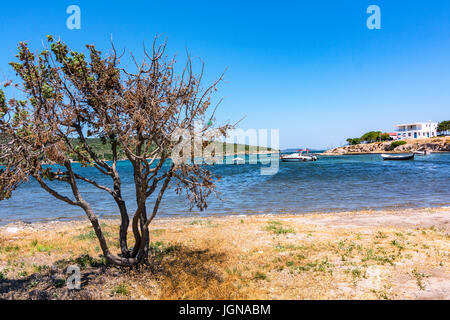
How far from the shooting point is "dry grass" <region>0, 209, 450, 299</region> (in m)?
6.79

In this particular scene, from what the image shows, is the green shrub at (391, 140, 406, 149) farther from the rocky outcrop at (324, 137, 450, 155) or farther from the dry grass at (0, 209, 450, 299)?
the dry grass at (0, 209, 450, 299)

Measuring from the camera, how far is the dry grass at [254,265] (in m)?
6.79

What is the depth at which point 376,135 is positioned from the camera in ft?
618

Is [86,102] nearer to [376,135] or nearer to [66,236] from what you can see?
[66,236]

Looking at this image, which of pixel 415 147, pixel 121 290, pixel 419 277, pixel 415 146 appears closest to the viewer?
pixel 121 290

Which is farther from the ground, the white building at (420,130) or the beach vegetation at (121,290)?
the white building at (420,130)

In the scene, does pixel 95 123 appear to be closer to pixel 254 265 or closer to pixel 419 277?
pixel 254 265

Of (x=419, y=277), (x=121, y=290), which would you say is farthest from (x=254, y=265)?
(x=419, y=277)

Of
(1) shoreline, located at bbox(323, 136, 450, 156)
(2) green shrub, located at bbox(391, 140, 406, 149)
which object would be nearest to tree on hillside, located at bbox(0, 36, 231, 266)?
(1) shoreline, located at bbox(323, 136, 450, 156)

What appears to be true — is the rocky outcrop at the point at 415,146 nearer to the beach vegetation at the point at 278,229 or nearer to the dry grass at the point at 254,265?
the dry grass at the point at 254,265

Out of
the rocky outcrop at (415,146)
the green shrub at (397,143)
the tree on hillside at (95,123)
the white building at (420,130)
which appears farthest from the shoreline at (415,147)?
the tree on hillside at (95,123)

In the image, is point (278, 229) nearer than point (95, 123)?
No

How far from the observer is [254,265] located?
8781 mm
